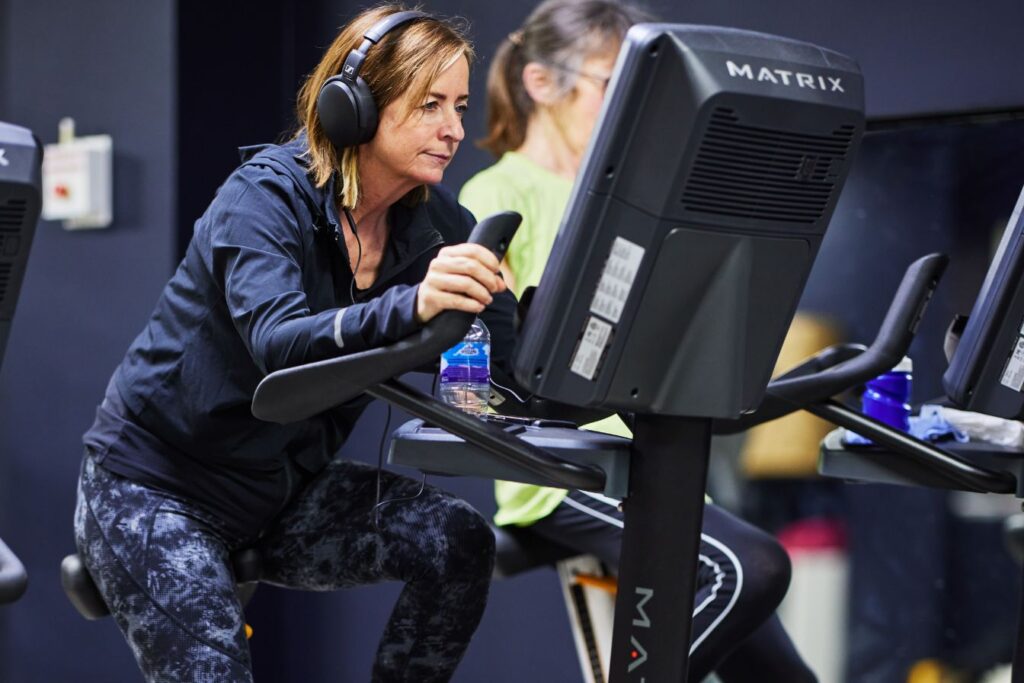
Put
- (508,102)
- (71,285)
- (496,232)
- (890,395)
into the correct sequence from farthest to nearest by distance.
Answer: (71,285) < (508,102) < (890,395) < (496,232)

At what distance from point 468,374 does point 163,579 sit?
1.68 ft

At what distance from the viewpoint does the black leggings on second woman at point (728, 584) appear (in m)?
2.34

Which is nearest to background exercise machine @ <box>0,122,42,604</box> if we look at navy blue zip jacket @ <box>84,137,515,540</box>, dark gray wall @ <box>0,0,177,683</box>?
navy blue zip jacket @ <box>84,137,515,540</box>

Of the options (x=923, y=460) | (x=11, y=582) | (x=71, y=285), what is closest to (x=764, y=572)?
(x=923, y=460)

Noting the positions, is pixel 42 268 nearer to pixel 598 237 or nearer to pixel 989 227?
pixel 989 227

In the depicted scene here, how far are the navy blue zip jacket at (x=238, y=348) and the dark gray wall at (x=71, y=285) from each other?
164cm

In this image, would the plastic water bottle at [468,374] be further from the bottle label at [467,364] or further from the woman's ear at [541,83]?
the woman's ear at [541,83]

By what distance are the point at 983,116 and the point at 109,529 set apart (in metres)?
2.20

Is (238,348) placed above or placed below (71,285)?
above

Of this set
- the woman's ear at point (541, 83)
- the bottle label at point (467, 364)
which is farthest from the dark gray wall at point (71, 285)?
the bottle label at point (467, 364)

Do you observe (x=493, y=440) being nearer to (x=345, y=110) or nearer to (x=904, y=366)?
(x=345, y=110)

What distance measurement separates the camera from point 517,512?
2602 millimetres

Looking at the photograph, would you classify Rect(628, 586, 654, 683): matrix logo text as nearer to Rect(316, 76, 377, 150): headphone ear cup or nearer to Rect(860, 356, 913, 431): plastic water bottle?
Rect(316, 76, 377, 150): headphone ear cup

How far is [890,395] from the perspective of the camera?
8.18 ft
